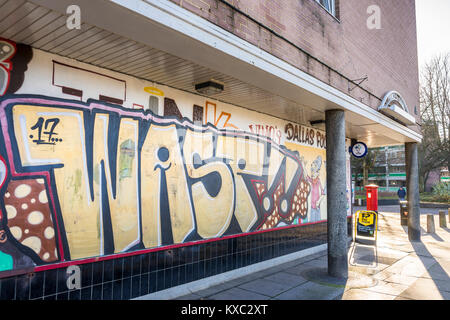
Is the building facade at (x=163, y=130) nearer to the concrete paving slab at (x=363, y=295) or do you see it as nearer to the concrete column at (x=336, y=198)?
the concrete column at (x=336, y=198)

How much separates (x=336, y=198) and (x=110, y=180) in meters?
4.74

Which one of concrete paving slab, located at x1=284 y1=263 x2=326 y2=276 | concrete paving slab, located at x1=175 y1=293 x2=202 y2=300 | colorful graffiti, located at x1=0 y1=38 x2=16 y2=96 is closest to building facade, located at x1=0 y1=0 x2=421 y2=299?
colorful graffiti, located at x1=0 y1=38 x2=16 y2=96

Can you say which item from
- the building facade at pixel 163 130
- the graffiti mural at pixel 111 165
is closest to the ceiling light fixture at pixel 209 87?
the building facade at pixel 163 130

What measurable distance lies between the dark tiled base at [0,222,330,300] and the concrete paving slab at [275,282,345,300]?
1.33 m

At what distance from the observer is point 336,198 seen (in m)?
6.85

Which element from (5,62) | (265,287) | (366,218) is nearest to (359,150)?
(366,218)

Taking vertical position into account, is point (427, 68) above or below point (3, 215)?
above

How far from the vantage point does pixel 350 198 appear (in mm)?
12102

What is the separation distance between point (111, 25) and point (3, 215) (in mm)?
2599

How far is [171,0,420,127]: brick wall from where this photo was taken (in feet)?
14.9

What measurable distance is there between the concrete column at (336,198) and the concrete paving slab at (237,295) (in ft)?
6.88

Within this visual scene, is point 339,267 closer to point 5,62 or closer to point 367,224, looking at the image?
point 367,224

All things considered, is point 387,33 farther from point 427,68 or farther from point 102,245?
point 427,68

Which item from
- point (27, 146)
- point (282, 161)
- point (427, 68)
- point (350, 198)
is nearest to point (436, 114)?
point (427, 68)
